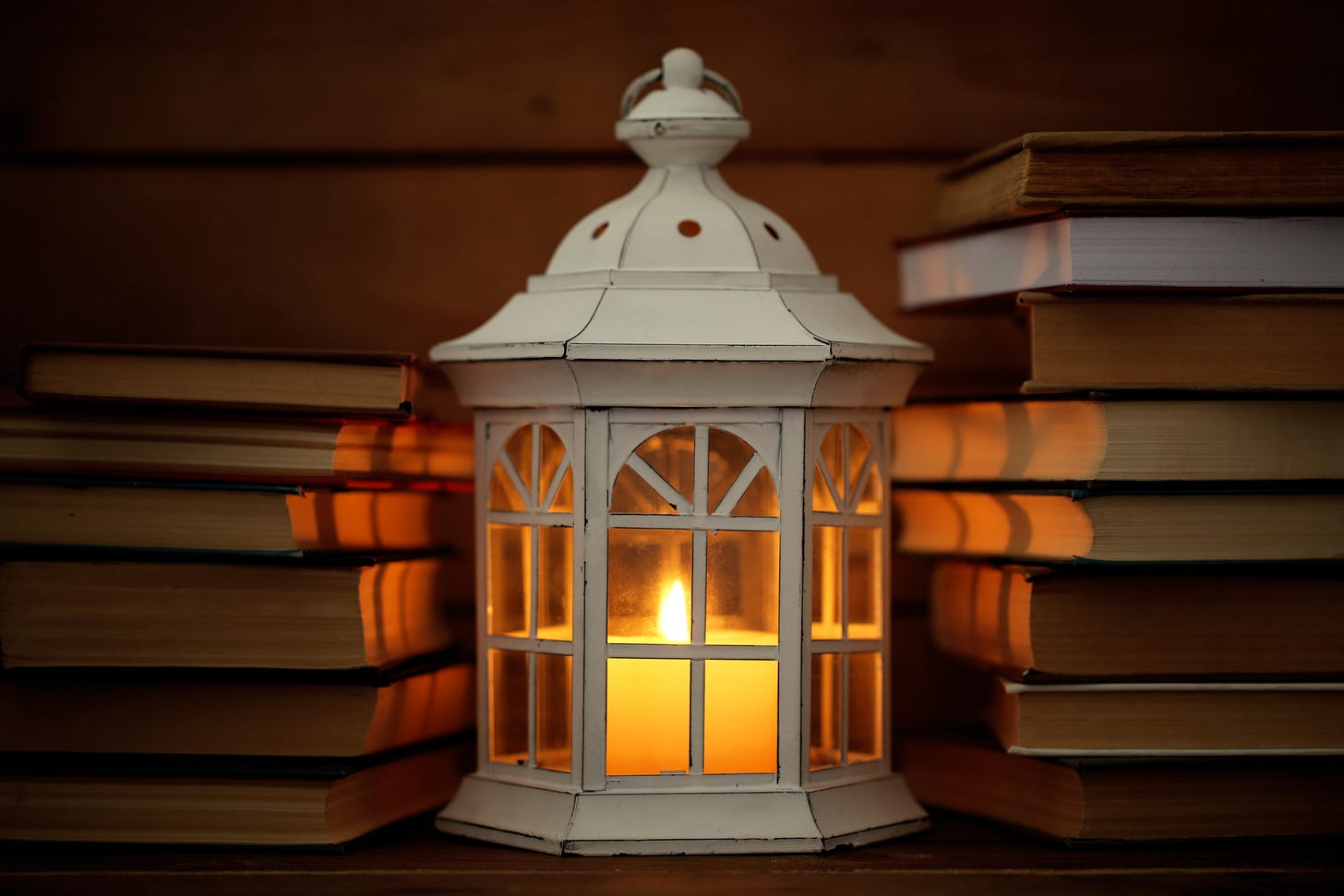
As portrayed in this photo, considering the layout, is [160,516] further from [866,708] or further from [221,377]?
[866,708]

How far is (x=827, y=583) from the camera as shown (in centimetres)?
109

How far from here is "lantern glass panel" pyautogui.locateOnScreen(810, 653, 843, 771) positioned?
1084 millimetres

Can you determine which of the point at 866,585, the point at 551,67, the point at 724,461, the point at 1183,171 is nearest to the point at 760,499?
the point at 724,461

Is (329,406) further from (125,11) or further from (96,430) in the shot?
(125,11)

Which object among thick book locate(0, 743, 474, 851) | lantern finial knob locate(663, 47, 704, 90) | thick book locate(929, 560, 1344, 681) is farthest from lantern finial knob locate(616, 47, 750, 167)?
thick book locate(0, 743, 474, 851)

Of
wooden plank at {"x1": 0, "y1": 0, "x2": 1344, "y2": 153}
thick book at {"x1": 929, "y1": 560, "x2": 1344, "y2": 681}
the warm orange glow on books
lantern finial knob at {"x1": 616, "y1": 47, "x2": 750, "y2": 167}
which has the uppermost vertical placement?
wooden plank at {"x1": 0, "y1": 0, "x2": 1344, "y2": 153}

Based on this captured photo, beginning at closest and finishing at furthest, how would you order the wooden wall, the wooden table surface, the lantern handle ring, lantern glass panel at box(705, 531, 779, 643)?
the wooden table surface → lantern glass panel at box(705, 531, 779, 643) → the lantern handle ring → the wooden wall

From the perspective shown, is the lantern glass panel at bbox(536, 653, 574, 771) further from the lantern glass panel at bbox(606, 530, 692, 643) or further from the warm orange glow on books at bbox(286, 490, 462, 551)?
the warm orange glow on books at bbox(286, 490, 462, 551)

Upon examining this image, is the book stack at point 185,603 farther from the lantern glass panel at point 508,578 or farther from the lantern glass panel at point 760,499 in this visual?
the lantern glass panel at point 760,499

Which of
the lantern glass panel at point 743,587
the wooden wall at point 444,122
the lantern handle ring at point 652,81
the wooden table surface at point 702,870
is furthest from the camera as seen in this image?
the wooden wall at point 444,122

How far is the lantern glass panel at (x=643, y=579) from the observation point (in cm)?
105

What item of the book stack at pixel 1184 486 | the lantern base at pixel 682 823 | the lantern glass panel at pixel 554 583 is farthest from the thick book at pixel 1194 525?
the lantern glass panel at pixel 554 583

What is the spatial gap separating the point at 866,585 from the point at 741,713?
0.16 meters

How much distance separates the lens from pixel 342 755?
3.45 feet
